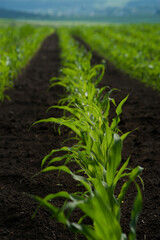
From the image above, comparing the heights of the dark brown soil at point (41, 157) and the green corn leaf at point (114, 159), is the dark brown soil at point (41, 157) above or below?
below

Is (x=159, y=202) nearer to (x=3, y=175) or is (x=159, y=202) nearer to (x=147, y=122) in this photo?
(x=3, y=175)

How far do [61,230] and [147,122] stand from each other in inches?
80.1

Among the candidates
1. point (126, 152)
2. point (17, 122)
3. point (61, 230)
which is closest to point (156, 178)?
point (126, 152)

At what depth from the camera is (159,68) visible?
5.09m

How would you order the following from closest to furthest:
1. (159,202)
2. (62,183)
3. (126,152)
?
(159,202) → (62,183) → (126,152)

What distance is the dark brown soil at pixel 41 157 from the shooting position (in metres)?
1.67

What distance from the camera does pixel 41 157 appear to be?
8.27 ft

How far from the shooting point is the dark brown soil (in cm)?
167

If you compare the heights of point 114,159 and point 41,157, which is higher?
point 114,159

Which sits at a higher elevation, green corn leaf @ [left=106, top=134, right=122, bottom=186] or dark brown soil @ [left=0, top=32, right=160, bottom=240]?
green corn leaf @ [left=106, top=134, right=122, bottom=186]

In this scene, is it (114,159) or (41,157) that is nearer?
(114,159)

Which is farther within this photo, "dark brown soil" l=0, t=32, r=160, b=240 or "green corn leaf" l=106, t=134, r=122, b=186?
"dark brown soil" l=0, t=32, r=160, b=240

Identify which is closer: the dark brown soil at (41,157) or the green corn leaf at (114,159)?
the green corn leaf at (114,159)

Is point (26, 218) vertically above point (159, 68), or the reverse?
point (159, 68)
